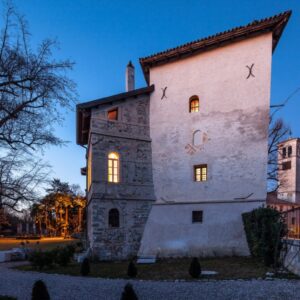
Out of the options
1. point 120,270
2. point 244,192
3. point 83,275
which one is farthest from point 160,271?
point 244,192

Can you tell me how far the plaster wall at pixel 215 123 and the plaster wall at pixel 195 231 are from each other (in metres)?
0.49

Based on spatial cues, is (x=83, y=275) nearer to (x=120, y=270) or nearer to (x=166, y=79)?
(x=120, y=270)

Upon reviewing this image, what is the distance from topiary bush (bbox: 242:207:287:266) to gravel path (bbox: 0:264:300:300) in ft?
7.58

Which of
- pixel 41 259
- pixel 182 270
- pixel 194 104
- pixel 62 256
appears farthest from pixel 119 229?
pixel 194 104

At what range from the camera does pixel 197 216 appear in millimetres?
14633

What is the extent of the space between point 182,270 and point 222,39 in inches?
412

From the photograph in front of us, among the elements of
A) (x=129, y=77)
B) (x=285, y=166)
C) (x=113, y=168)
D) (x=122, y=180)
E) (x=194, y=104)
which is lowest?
(x=122, y=180)

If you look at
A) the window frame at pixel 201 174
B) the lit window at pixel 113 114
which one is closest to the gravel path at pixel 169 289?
the window frame at pixel 201 174

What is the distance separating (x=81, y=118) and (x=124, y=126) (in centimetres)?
275

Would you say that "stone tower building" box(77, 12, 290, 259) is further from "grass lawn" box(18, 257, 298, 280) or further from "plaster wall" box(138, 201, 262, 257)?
"grass lawn" box(18, 257, 298, 280)

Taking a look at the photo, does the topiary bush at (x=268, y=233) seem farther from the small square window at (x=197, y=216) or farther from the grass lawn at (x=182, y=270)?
the small square window at (x=197, y=216)

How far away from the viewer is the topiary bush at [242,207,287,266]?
10.0 meters

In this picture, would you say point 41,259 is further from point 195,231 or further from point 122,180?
point 195,231

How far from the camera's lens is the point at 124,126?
614 inches
